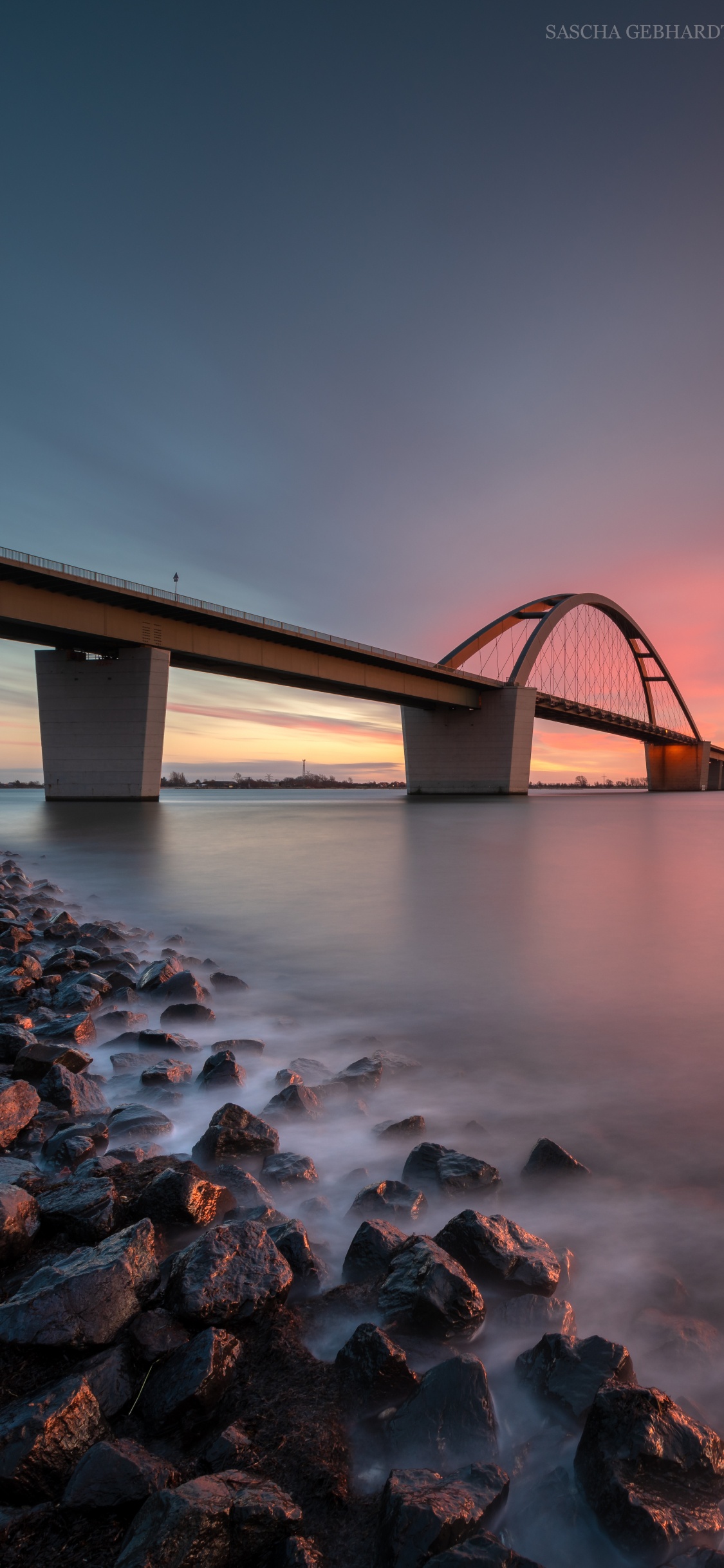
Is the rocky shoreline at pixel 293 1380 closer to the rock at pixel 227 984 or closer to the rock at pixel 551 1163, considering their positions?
the rock at pixel 551 1163

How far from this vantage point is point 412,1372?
1570 millimetres

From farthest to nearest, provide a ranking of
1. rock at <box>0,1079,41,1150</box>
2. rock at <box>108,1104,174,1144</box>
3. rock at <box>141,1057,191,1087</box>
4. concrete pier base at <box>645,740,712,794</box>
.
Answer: concrete pier base at <box>645,740,712,794</box>, rock at <box>141,1057,191,1087</box>, rock at <box>108,1104,174,1144</box>, rock at <box>0,1079,41,1150</box>

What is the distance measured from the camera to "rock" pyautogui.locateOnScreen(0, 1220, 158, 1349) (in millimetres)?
1547

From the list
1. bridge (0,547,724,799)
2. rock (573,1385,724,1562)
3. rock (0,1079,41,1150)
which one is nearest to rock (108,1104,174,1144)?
rock (0,1079,41,1150)

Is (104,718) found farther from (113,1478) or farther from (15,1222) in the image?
(113,1478)

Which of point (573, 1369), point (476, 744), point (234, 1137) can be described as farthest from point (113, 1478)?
point (476, 744)

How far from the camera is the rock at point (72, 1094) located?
2943mm

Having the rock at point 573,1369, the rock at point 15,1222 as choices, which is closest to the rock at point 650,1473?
the rock at point 573,1369

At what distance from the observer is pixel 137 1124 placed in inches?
110


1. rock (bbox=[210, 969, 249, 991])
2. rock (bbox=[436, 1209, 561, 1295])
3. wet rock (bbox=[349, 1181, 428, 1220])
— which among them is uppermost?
rock (bbox=[436, 1209, 561, 1295])

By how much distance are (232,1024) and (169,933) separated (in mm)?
3174

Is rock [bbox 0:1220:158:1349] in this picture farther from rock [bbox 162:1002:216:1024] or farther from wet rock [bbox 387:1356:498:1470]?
rock [bbox 162:1002:216:1024]

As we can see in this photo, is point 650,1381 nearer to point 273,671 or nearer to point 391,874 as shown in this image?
point 391,874

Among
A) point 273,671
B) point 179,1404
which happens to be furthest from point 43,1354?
point 273,671
